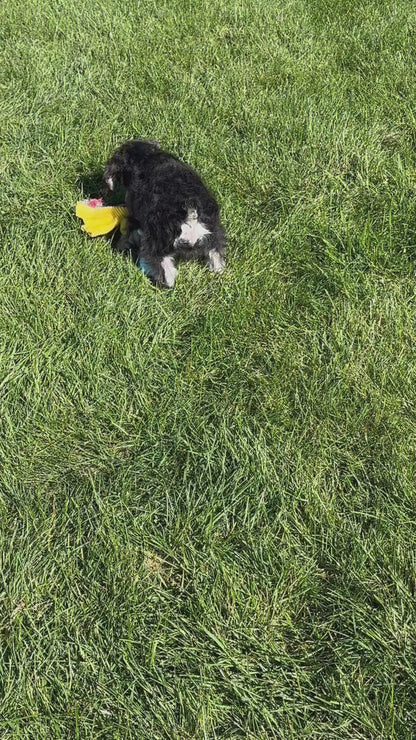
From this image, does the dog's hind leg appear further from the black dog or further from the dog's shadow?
the dog's shadow

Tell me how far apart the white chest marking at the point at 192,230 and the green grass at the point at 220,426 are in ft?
0.83

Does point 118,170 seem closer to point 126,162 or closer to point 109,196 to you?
point 126,162

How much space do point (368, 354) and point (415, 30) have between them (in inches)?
147

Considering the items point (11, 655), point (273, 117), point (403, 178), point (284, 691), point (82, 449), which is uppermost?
point (273, 117)

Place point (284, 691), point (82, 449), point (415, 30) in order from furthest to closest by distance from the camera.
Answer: point (415, 30)
point (82, 449)
point (284, 691)

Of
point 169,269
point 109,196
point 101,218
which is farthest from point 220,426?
point 109,196

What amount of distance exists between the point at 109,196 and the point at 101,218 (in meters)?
0.38

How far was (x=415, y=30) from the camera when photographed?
5062 millimetres

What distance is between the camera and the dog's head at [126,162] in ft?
11.1

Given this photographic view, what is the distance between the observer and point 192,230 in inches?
124

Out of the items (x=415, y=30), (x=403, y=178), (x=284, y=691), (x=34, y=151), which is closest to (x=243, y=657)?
(x=284, y=691)

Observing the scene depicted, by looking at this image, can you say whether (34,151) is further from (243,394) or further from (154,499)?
(154,499)

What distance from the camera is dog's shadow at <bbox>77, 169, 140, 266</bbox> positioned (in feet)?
11.3

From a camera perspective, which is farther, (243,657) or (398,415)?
(398,415)
